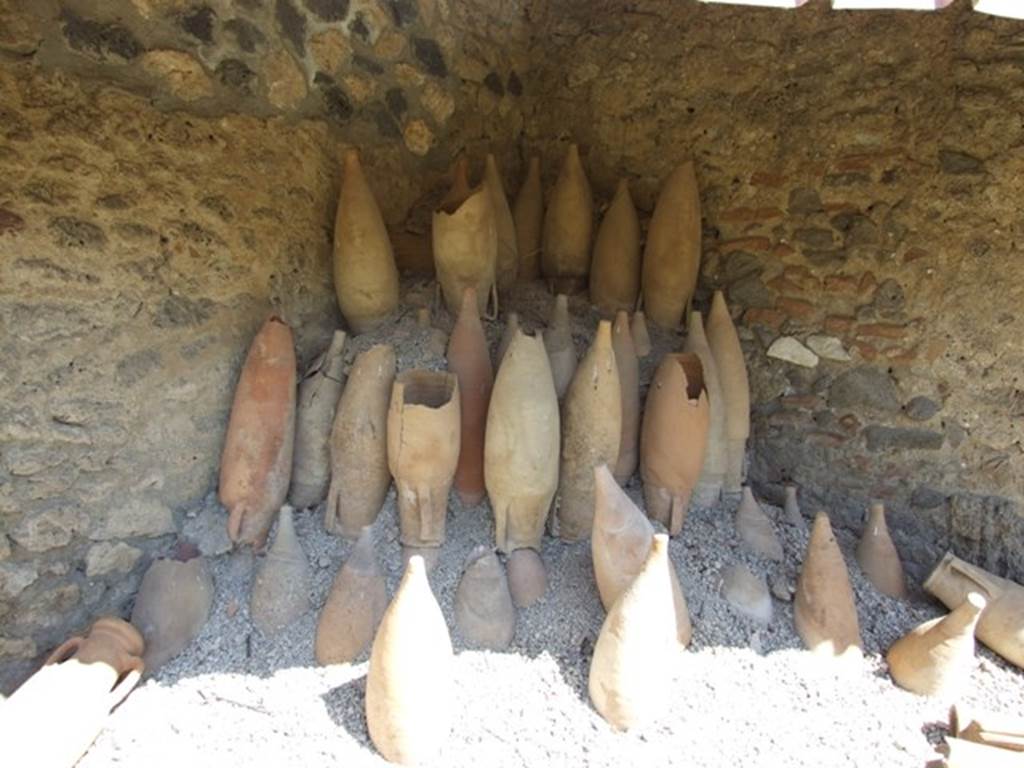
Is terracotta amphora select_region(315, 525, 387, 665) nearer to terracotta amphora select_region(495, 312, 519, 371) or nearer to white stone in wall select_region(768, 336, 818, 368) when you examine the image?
terracotta amphora select_region(495, 312, 519, 371)

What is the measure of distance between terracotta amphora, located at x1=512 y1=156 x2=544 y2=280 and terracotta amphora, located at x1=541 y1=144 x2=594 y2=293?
39 mm

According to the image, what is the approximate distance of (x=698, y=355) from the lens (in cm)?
222

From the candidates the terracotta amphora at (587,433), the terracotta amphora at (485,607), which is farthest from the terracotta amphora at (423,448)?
the terracotta amphora at (587,433)

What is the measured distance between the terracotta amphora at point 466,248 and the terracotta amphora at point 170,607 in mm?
1072

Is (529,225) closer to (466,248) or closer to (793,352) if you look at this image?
(466,248)

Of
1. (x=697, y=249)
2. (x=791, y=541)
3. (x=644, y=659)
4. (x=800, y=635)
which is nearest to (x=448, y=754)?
(x=644, y=659)

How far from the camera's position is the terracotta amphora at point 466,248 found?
2244 millimetres

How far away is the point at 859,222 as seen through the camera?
2.31 m

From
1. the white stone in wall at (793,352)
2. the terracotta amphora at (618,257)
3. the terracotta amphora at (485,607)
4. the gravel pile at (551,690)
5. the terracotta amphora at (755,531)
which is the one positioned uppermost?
the terracotta amphora at (618,257)

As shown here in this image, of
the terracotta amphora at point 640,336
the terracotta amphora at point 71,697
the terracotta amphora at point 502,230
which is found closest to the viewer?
the terracotta amphora at point 71,697

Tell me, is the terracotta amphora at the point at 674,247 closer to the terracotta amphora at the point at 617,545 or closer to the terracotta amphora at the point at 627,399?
the terracotta amphora at the point at 627,399

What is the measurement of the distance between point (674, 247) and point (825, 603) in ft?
3.85

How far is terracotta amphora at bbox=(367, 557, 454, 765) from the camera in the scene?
5.11 feet

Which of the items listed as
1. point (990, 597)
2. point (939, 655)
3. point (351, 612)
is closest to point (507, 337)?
point (351, 612)
